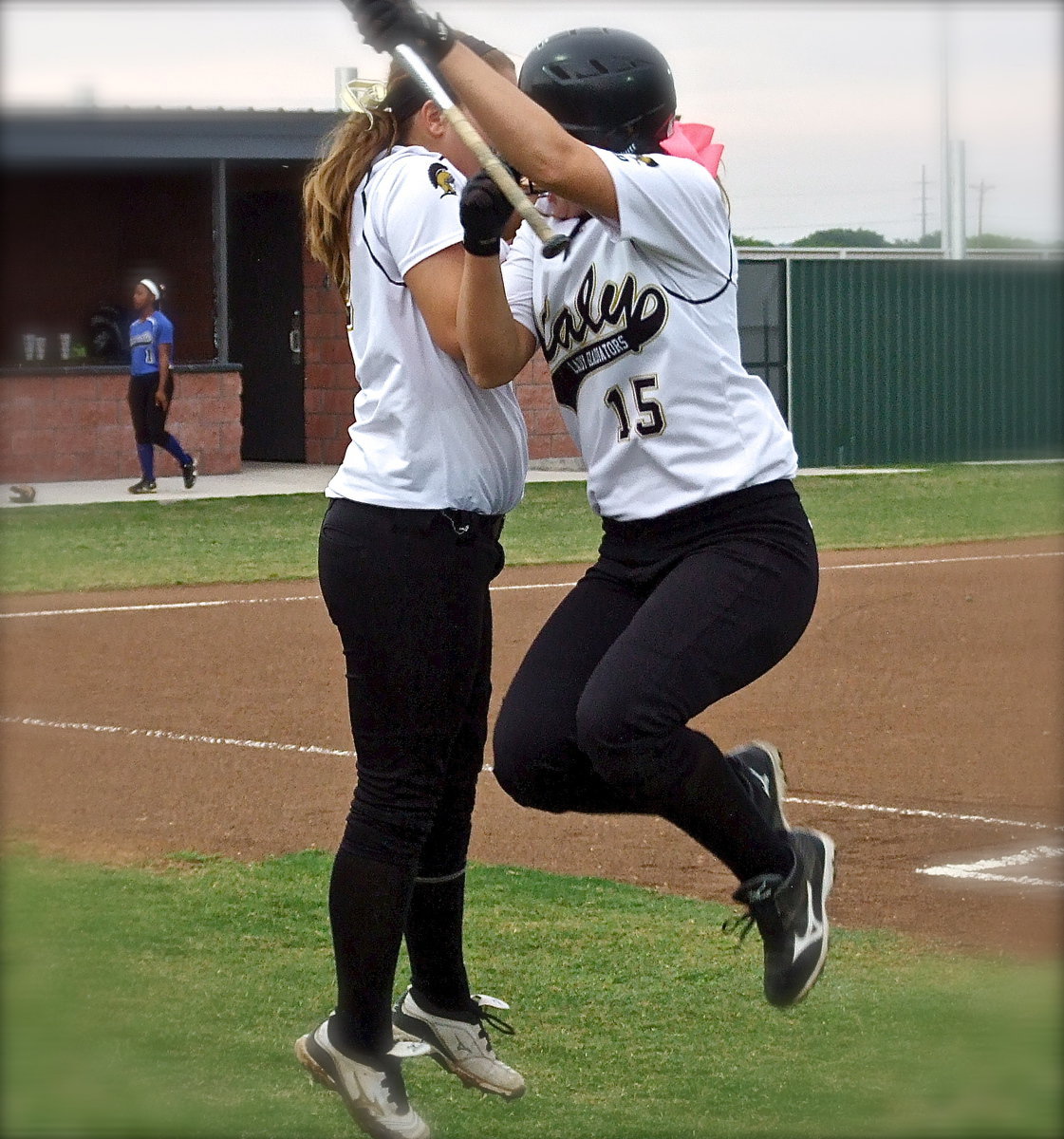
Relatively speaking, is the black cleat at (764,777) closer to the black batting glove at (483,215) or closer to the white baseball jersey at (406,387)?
the white baseball jersey at (406,387)

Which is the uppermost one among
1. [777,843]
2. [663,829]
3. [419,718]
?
[419,718]

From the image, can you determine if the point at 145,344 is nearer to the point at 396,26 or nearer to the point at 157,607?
the point at 157,607

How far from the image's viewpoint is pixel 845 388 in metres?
25.5

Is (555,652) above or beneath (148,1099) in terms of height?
above

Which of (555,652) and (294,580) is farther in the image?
(294,580)

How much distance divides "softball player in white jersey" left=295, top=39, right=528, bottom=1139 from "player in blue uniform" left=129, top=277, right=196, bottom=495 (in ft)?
52.3

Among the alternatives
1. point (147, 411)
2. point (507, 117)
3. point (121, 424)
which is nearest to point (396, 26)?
point (507, 117)

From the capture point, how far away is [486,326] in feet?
10.7

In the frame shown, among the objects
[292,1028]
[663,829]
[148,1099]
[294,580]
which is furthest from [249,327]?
[148,1099]

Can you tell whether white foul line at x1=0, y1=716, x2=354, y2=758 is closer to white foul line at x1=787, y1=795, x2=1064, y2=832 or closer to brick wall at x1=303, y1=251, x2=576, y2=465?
white foul line at x1=787, y1=795, x2=1064, y2=832

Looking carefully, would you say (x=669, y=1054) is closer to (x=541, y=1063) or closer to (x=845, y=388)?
(x=541, y=1063)

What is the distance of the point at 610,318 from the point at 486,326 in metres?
0.33

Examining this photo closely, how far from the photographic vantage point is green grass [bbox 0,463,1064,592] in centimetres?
1388

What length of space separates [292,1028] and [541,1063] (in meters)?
0.62
